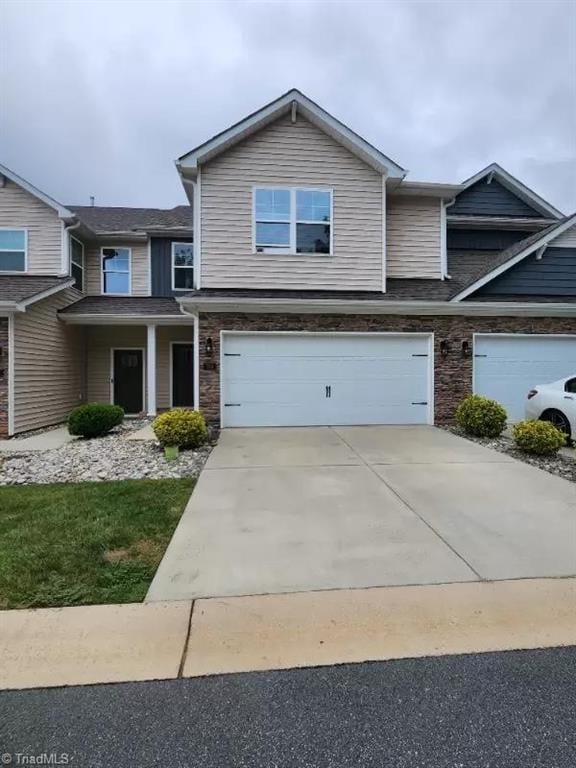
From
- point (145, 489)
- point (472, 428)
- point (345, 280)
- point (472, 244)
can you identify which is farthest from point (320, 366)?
point (472, 244)

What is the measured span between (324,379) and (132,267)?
8046mm

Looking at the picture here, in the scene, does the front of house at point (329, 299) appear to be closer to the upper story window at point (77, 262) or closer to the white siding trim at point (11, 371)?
the white siding trim at point (11, 371)

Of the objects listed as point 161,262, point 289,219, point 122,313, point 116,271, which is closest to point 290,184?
point 289,219

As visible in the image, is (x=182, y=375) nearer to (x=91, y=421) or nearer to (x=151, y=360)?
(x=151, y=360)

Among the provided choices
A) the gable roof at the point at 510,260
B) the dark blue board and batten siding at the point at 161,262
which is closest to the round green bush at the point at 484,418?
the gable roof at the point at 510,260

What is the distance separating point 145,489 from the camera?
5902 millimetres

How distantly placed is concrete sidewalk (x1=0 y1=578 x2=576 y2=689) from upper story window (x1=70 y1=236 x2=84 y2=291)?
1207 cm

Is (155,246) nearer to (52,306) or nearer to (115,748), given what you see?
(52,306)

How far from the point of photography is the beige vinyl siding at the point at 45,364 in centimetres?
1091

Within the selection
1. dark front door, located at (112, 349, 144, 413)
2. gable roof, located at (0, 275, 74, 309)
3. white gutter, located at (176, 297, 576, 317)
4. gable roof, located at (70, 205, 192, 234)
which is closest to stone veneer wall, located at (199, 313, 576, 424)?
white gutter, located at (176, 297, 576, 317)

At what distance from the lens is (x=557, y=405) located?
8.63 metres

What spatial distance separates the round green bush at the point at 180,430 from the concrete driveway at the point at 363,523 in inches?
22.7

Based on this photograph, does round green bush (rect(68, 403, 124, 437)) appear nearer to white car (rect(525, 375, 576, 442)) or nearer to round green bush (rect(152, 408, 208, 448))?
round green bush (rect(152, 408, 208, 448))

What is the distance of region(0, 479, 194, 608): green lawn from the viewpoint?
3363 millimetres
